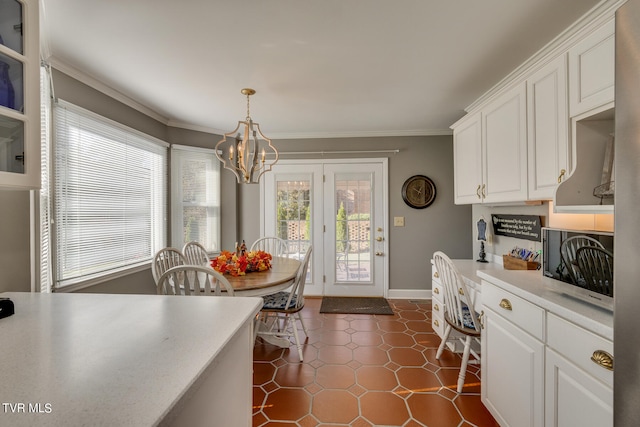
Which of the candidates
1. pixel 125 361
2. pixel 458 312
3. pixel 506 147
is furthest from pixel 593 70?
pixel 125 361

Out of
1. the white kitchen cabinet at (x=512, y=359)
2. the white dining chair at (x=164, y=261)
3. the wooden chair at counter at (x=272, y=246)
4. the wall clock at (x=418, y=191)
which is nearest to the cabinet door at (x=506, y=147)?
the white kitchen cabinet at (x=512, y=359)

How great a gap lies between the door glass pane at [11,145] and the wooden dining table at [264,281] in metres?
1.36

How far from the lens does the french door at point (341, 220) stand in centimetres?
403

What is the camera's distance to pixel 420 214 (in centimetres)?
398

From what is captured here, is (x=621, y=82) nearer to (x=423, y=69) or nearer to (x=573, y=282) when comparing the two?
(x=573, y=282)

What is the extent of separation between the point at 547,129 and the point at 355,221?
8.27 ft

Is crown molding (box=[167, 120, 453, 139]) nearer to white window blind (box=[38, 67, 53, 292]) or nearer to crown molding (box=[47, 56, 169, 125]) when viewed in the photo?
crown molding (box=[47, 56, 169, 125])

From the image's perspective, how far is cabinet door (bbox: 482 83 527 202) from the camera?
2043 mm

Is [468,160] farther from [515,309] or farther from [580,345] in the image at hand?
[580,345]

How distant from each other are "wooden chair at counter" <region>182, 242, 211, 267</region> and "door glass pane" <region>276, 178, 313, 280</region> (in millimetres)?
1206

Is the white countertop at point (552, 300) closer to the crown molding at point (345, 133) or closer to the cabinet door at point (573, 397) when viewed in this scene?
the cabinet door at point (573, 397)

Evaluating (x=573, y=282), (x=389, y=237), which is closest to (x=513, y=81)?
(x=573, y=282)

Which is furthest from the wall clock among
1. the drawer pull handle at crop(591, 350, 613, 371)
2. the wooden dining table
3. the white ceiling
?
the drawer pull handle at crop(591, 350, 613, 371)

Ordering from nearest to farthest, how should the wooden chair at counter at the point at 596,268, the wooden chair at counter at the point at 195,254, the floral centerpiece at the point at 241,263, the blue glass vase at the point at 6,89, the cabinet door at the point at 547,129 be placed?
the blue glass vase at the point at 6,89 < the wooden chair at counter at the point at 596,268 < the cabinet door at the point at 547,129 < the floral centerpiece at the point at 241,263 < the wooden chair at counter at the point at 195,254
